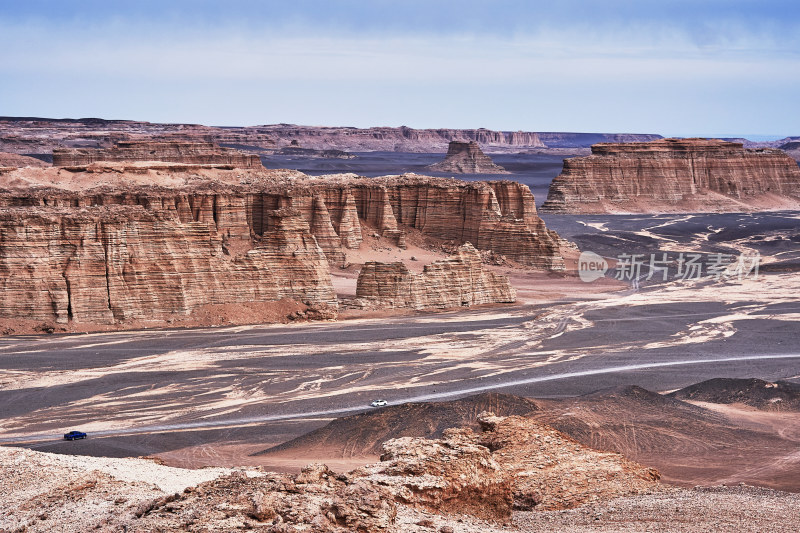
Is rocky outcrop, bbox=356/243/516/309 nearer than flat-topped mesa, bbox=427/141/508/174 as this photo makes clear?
Yes

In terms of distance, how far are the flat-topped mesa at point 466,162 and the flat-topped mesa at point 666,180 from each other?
2756 inches

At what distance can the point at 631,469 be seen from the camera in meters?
20.8

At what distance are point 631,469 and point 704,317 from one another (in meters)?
31.8

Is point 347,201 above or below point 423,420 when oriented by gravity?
above

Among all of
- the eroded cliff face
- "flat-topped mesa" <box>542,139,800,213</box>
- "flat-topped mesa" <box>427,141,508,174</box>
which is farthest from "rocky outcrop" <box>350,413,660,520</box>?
"flat-topped mesa" <box>427,141,508,174</box>

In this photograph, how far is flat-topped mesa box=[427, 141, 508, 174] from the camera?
189250mm

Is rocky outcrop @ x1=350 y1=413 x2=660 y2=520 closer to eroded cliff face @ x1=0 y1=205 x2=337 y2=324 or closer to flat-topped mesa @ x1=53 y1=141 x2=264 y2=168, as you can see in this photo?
eroded cliff face @ x1=0 y1=205 x2=337 y2=324

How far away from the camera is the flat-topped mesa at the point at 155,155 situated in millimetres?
109125

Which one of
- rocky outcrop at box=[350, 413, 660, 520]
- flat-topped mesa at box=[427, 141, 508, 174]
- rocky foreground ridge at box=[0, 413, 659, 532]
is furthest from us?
flat-topped mesa at box=[427, 141, 508, 174]

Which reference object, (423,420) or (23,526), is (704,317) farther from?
(23,526)

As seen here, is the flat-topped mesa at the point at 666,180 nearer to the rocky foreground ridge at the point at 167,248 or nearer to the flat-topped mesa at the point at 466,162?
the rocky foreground ridge at the point at 167,248

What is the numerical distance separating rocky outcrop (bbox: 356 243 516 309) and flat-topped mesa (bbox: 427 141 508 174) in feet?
455

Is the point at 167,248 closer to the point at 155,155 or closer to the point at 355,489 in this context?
the point at 355,489

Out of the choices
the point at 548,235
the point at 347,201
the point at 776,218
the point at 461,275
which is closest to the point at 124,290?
the point at 461,275
